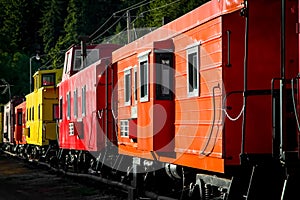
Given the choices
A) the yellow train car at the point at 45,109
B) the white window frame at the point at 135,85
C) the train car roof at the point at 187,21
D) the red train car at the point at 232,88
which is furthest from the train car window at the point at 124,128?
the yellow train car at the point at 45,109

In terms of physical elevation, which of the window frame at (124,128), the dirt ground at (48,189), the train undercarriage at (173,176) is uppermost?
the window frame at (124,128)

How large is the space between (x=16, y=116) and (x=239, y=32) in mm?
38202

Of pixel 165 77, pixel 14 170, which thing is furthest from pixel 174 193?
pixel 14 170

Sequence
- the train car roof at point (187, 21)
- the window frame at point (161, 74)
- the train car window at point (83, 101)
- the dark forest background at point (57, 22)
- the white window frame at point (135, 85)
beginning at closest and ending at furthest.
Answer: the train car roof at point (187, 21) → the window frame at point (161, 74) → the white window frame at point (135, 85) → the train car window at point (83, 101) → the dark forest background at point (57, 22)

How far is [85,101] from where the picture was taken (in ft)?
74.9

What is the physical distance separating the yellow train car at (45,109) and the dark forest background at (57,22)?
7644 cm

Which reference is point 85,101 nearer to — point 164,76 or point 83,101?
point 83,101

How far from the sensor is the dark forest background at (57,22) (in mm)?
123938

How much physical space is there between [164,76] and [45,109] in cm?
1947

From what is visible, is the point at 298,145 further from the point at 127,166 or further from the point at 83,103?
the point at 83,103

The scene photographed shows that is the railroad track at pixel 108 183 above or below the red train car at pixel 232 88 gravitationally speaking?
below

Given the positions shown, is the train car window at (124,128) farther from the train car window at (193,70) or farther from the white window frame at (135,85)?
the train car window at (193,70)

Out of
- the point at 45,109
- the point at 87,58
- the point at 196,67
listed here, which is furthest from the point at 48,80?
the point at 196,67

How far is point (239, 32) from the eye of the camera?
10383 mm
